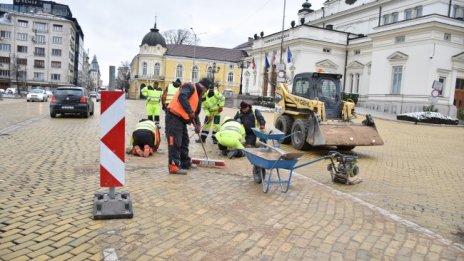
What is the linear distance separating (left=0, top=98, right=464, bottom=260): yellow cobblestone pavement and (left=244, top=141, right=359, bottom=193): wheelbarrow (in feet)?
0.61

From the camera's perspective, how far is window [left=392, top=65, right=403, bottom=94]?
37.0m

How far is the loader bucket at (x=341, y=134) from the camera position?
10633 mm

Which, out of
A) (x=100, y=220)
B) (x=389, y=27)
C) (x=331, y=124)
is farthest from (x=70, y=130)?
(x=389, y=27)

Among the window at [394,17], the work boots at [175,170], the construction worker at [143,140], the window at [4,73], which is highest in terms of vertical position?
the window at [394,17]

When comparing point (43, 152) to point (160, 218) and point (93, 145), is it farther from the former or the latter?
point (160, 218)

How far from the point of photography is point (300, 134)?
11812mm

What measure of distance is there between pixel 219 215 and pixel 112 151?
1515 millimetres

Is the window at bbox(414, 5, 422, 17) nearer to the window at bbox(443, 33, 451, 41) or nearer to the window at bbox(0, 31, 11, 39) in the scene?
the window at bbox(443, 33, 451, 41)

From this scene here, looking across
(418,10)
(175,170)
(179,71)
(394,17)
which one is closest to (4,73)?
(179,71)

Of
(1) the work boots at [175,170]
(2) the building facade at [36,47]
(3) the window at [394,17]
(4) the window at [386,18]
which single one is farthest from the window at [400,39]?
(2) the building facade at [36,47]

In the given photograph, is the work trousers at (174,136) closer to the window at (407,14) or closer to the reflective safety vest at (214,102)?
the reflective safety vest at (214,102)

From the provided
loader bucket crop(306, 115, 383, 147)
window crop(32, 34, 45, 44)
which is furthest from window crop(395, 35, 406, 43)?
window crop(32, 34, 45, 44)

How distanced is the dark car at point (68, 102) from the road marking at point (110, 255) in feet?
53.0

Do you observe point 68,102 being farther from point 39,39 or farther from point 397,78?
point 39,39
